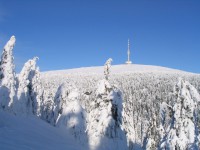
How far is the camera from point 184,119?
20.3 m

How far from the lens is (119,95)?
29.8 metres

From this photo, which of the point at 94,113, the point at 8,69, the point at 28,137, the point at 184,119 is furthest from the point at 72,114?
the point at 184,119

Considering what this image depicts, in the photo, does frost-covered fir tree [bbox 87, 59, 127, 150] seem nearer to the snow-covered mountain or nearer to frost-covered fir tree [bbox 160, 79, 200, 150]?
the snow-covered mountain

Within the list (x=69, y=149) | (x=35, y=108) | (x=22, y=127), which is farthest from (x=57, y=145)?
(x=35, y=108)

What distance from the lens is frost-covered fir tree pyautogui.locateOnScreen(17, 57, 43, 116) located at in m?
37.9

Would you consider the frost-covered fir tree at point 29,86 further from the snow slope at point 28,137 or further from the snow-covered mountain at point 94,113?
the snow slope at point 28,137

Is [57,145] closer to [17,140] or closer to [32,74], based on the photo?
[17,140]

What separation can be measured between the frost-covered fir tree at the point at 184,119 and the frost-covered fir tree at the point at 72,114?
10.6 metres

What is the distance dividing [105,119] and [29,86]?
16.9 meters

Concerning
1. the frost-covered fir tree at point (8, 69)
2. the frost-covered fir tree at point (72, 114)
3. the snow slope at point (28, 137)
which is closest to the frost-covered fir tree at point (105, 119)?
the frost-covered fir tree at point (72, 114)

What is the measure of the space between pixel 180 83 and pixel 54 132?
1149 cm

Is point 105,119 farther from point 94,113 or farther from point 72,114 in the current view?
point 72,114

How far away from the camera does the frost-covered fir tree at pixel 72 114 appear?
30672mm

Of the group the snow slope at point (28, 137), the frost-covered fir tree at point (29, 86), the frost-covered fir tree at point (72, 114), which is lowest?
the snow slope at point (28, 137)
